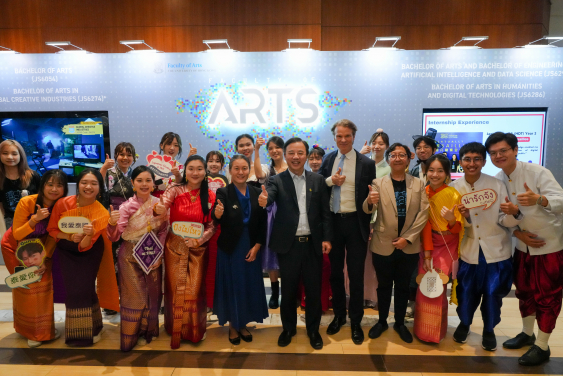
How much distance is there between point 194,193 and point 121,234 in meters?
0.66

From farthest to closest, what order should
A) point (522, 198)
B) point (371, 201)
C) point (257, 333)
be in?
point (257, 333)
point (371, 201)
point (522, 198)

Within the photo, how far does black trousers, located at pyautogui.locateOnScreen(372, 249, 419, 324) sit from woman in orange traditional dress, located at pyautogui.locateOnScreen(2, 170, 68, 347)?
2748 millimetres

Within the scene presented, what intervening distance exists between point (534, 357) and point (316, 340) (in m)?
1.64

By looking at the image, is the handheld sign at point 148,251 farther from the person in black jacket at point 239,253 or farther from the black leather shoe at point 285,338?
the black leather shoe at point 285,338

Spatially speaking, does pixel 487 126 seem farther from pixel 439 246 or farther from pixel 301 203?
pixel 301 203

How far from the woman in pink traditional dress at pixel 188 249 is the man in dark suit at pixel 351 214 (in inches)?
41.4

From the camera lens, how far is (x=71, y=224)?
7.87ft

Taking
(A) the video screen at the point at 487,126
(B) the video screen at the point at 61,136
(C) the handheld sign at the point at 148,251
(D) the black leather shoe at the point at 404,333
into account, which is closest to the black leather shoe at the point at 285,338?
(D) the black leather shoe at the point at 404,333

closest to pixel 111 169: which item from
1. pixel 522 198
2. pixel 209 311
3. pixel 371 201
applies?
pixel 209 311

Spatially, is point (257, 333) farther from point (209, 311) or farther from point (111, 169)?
point (111, 169)

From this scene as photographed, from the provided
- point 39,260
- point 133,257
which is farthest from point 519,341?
point 39,260

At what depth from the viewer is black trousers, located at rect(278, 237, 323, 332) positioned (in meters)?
2.54

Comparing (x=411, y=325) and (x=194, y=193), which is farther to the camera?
(x=411, y=325)

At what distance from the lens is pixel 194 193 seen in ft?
8.33
